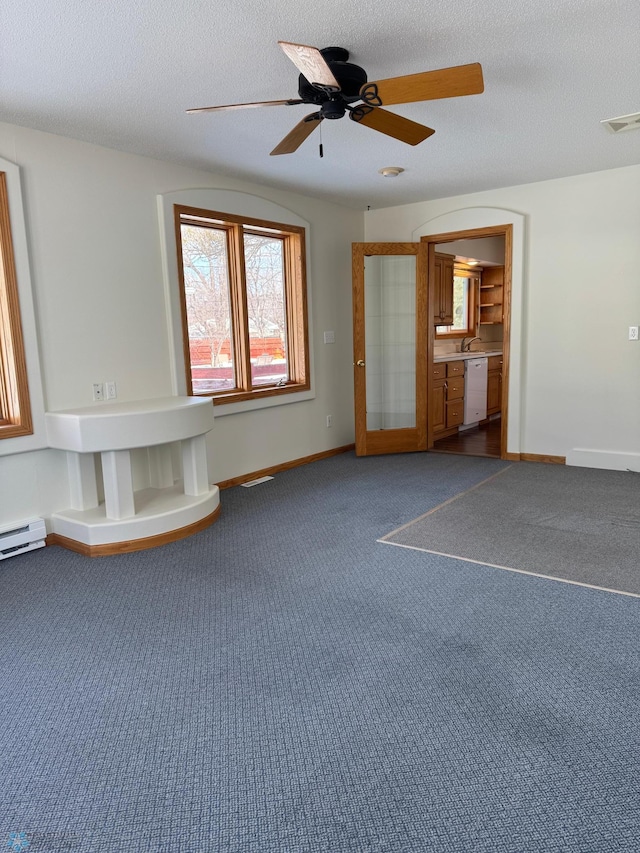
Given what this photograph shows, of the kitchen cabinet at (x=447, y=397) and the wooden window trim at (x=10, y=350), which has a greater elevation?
the wooden window trim at (x=10, y=350)

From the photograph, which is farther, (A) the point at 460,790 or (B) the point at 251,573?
(B) the point at 251,573

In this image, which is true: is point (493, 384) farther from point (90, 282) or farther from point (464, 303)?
point (90, 282)

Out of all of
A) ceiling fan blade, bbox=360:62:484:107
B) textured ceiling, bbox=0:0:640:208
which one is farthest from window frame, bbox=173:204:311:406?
ceiling fan blade, bbox=360:62:484:107

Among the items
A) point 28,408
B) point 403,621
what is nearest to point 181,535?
point 28,408

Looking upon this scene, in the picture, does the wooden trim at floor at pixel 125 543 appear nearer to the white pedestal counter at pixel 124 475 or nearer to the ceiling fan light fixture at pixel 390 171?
the white pedestal counter at pixel 124 475

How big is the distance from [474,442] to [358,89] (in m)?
4.45

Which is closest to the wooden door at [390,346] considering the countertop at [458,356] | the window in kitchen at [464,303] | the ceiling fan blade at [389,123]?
the countertop at [458,356]

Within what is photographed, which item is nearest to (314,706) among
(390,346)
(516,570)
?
(516,570)

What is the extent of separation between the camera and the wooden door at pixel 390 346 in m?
5.61

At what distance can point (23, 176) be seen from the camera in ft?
10.8

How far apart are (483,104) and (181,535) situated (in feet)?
10.1

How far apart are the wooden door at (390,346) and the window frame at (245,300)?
596 mm

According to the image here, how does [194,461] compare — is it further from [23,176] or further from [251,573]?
[23,176]

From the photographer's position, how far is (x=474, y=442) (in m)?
6.32
